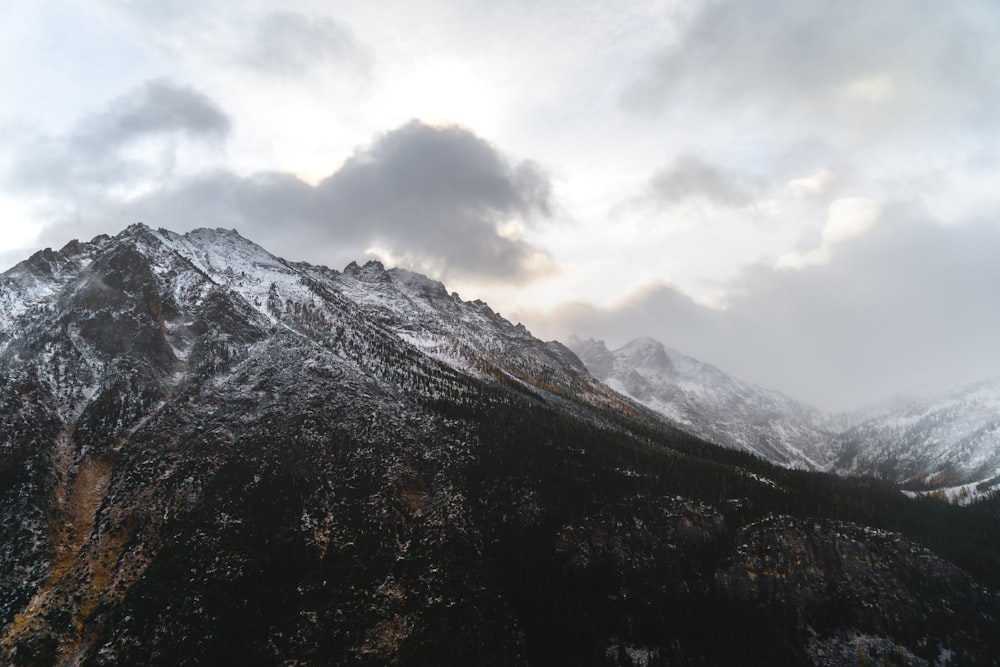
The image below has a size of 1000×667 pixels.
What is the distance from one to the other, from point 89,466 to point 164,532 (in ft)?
80.4

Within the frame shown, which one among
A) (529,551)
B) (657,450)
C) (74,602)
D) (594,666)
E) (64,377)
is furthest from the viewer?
(657,450)

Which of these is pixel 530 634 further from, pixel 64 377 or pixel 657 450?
pixel 64 377

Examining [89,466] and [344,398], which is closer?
[89,466]

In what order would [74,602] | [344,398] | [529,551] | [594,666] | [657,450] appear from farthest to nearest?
[657,450] < [344,398] < [529,551] < [594,666] < [74,602]

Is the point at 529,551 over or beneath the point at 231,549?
over

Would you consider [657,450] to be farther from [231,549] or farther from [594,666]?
[231,549]

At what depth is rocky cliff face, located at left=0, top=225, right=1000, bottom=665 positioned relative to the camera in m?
83.7

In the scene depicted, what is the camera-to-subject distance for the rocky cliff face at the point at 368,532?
8369 centimetres

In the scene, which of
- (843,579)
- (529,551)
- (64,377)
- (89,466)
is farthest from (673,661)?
(64,377)

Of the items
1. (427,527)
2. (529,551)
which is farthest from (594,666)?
(427,527)

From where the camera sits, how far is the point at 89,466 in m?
104

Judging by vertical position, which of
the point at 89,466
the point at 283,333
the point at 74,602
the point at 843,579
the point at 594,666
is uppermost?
the point at 283,333

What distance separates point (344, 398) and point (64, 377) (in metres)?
57.1

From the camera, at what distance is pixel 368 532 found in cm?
10031
